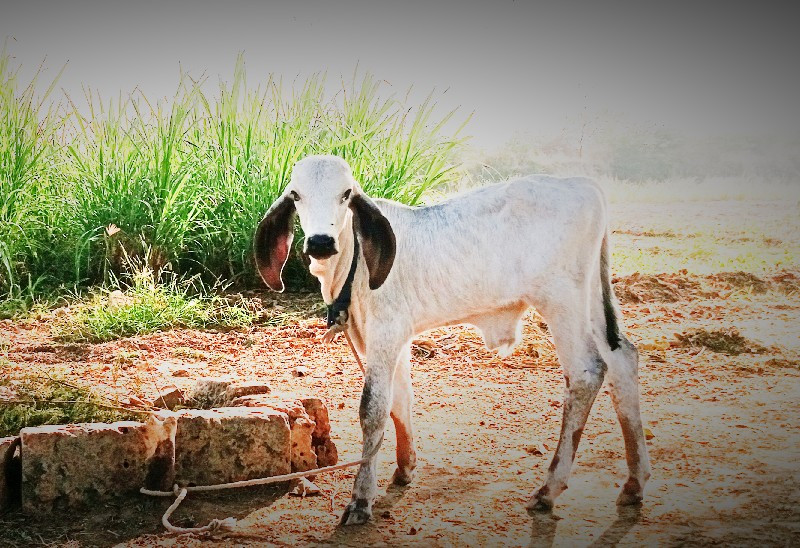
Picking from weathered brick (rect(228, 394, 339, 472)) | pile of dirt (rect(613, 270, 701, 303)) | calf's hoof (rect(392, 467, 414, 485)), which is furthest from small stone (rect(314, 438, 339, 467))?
pile of dirt (rect(613, 270, 701, 303))

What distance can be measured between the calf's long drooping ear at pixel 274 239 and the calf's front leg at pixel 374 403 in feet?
1.06

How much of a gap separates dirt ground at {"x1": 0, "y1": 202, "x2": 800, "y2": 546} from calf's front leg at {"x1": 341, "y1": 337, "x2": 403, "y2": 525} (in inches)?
2.4

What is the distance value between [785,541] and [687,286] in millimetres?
3240

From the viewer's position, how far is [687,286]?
18.0 ft

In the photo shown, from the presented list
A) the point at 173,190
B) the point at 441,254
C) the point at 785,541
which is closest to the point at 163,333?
the point at 173,190

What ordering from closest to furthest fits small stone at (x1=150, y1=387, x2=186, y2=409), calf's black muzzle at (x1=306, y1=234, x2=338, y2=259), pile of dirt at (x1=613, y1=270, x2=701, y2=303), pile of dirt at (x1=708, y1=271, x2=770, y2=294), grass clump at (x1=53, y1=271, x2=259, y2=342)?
calf's black muzzle at (x1=306, y1=234, x2=338, y2=259)
small stone at (x1=150, y1=387, x2=186, y2=409)
grass clump at (x1=53, y1=271, x2=259, y2=342)
pile of dirt at (x1=613, y1=270, x2=701, y2=303)
pile of dirt at (x1=708, y1=271, x2=770, y2=294)

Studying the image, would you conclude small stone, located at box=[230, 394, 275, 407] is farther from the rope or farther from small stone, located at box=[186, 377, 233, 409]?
the rope

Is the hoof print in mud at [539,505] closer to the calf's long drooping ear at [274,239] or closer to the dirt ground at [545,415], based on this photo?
the dirt ground at [545,415]

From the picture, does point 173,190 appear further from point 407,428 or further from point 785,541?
point 785,541

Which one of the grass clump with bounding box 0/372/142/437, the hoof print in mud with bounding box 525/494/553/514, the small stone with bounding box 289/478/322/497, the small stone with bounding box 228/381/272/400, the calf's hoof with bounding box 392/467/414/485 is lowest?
the small stone with bounding box 289/478/322/497

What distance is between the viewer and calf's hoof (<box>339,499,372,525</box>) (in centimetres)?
241

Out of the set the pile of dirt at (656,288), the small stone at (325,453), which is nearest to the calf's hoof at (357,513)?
the small stone at (325,453)

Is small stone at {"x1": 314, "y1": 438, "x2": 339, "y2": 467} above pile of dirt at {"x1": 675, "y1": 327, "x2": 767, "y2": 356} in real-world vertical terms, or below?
below

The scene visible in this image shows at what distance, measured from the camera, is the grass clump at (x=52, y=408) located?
2.65 metres
